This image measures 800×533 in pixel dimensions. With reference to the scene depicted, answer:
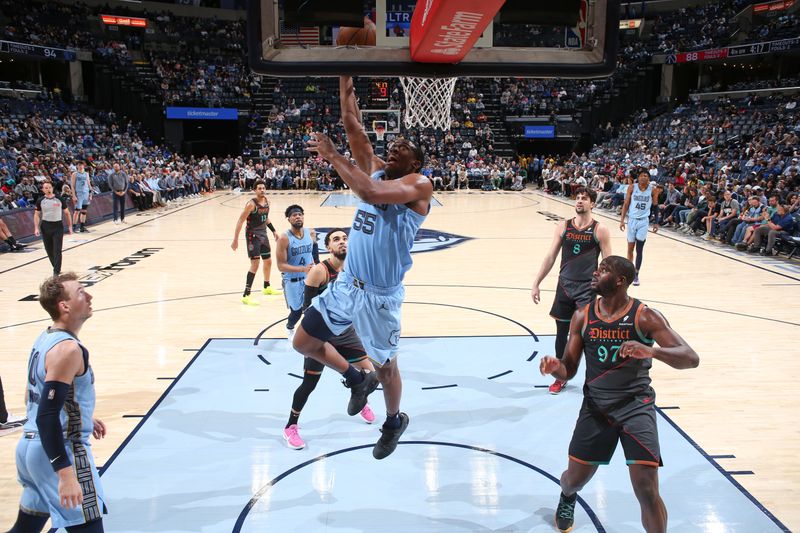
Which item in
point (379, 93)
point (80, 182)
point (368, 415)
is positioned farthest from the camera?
point (379, 93)

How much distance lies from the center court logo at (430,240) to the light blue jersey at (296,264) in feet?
18.7

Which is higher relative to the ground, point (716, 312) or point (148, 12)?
point (148, 12)

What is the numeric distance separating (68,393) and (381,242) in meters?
1.80

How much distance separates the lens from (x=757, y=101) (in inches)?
1081

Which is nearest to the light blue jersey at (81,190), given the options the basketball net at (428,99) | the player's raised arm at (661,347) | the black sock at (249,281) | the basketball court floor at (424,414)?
the basketball court floor at (424,414)

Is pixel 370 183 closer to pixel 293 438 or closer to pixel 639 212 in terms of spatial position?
pixel 293 438

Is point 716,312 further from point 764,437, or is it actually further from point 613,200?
point 613,200

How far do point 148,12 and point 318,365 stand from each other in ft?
132

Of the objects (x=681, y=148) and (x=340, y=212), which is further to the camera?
(x=681, y=148)

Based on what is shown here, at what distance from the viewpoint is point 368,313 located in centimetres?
400

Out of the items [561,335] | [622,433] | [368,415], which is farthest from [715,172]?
[622,433]

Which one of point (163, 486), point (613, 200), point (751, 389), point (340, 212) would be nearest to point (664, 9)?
point (613, 200)

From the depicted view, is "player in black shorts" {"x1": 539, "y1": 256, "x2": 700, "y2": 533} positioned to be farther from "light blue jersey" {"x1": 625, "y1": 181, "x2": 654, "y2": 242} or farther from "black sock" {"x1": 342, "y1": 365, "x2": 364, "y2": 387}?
"light blue jersey" {"x1": 625, "y1": 181, "x2": 654, "y2": 242}

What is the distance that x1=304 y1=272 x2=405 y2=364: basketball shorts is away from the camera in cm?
399
